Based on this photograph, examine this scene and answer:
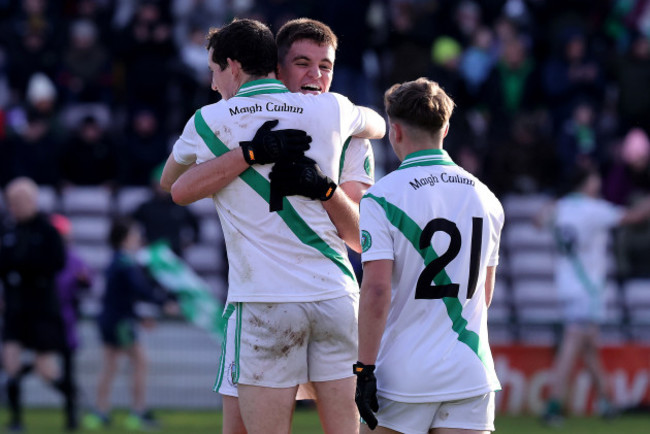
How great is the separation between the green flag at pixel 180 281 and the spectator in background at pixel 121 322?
3.88 ft

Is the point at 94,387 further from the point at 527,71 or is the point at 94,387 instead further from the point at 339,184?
the point at 339,184

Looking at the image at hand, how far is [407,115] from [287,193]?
0.61 m

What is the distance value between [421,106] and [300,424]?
7.83 m

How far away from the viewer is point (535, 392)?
13.2 m

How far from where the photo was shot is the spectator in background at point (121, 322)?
12.4 metres

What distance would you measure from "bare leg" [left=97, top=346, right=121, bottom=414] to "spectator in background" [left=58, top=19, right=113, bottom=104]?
5.63 metres

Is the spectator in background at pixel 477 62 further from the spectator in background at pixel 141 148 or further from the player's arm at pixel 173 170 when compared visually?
the player's arm at pixel 173 170

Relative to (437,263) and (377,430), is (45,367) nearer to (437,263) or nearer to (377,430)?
(377,430)

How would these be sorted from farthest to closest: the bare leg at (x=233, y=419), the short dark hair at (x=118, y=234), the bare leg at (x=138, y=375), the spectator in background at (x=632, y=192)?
the spectator in background at (x=632, y=192) → the short dark hair at (x=118, y=234) → the bare leg at (x=138, y=375) → the bare leg at (x=233, y=419)

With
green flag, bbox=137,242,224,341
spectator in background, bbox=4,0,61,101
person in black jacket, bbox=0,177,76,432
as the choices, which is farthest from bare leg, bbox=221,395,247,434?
spectator in background, bbox=4,0,61,101

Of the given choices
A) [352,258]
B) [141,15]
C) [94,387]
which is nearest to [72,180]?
[141,15]

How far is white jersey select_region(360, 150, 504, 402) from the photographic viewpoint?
480 cm

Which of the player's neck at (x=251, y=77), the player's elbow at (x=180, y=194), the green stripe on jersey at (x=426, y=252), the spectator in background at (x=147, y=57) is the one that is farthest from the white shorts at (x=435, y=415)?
the spectator in background at (x=147, y=57)

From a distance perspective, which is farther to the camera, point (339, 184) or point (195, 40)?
point (195, 40)
